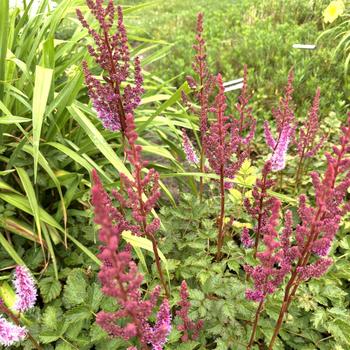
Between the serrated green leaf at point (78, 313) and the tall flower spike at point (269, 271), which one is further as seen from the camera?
the serrated green leaf at point (78, 313)

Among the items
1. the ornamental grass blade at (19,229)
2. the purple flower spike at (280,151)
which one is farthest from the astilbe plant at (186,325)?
the ornamental grass blade at (19,229)

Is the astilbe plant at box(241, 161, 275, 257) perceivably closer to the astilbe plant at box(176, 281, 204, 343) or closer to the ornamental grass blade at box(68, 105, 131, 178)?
the astilbe plant at box(176, 281, 204, 343)

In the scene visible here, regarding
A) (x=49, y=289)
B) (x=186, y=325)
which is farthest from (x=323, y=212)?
(x=49, y=289)

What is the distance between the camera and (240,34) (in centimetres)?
611

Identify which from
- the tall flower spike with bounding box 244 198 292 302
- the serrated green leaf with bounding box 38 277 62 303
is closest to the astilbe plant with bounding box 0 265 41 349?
the serrated green leaf with bounding box 38 277 62 303

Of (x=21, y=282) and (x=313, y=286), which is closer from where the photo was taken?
(x=21, y=282)

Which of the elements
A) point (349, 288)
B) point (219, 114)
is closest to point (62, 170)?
point (219, 114)

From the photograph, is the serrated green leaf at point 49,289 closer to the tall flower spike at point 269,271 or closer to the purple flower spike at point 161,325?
the purple flower spike at point 161,325

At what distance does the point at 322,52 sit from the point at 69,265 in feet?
13.0

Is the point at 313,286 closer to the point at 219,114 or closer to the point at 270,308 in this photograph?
the point at 270,308

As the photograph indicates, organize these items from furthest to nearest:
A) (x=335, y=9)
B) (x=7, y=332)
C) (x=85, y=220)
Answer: (x=335, y=9)
(x=85, y=220)
(x=7, y=332)

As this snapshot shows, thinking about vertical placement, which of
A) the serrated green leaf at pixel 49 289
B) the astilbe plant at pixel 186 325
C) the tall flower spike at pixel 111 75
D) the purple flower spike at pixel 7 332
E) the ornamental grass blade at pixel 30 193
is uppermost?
the tall flower spike at pixel 111 75

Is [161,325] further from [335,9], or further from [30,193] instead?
[335,9]

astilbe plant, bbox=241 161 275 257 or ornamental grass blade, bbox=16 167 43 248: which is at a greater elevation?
astilbe plant, bbox=241 161 275 257
